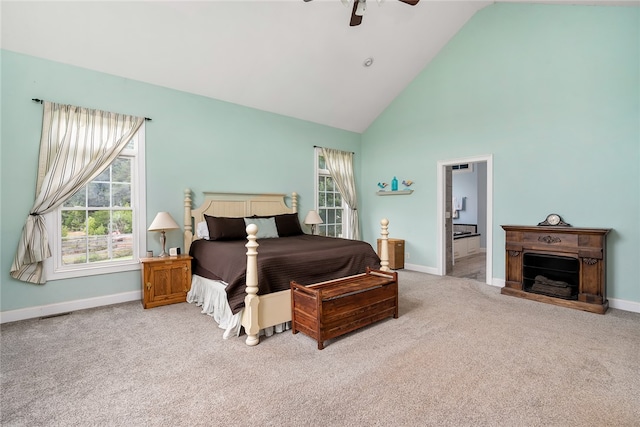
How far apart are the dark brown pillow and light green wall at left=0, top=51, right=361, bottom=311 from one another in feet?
2.06

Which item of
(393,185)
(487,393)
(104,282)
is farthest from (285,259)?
(393,185)

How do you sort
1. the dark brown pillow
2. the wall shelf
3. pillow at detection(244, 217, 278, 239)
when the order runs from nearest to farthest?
pillow at detection(244, 217, 278, 239) < the dark brown pillow < the wall shelf

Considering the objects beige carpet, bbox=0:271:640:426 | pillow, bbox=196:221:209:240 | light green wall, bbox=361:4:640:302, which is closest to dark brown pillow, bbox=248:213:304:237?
pillow, bbox=196:221:209:240

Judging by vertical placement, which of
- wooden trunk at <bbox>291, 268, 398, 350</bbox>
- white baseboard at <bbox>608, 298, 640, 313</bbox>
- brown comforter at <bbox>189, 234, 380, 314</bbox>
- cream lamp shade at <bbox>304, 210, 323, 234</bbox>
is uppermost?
cream lamp shade at <bbox>304, 210, 323, 234</bbox>

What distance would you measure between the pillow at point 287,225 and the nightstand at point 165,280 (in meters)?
1.34

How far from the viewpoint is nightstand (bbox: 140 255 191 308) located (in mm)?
3436

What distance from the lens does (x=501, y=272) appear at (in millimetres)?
4371

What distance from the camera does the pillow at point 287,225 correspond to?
4.52m

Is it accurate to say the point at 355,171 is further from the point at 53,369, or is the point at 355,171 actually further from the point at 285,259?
the point at 53,369

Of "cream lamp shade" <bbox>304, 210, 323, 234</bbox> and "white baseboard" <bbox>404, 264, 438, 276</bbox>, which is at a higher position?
"cream lamp shade" <bbox>304, 210, 323, 234</bbox>

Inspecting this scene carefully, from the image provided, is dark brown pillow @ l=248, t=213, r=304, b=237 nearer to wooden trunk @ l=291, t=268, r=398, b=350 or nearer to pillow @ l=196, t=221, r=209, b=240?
pillow @ l=196, t=221, r=209, b=240

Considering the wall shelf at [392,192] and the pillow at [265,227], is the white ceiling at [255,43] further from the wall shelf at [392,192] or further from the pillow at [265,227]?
the pillow at [265,227]

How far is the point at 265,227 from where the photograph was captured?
4.23 m

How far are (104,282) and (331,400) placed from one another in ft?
10.3
